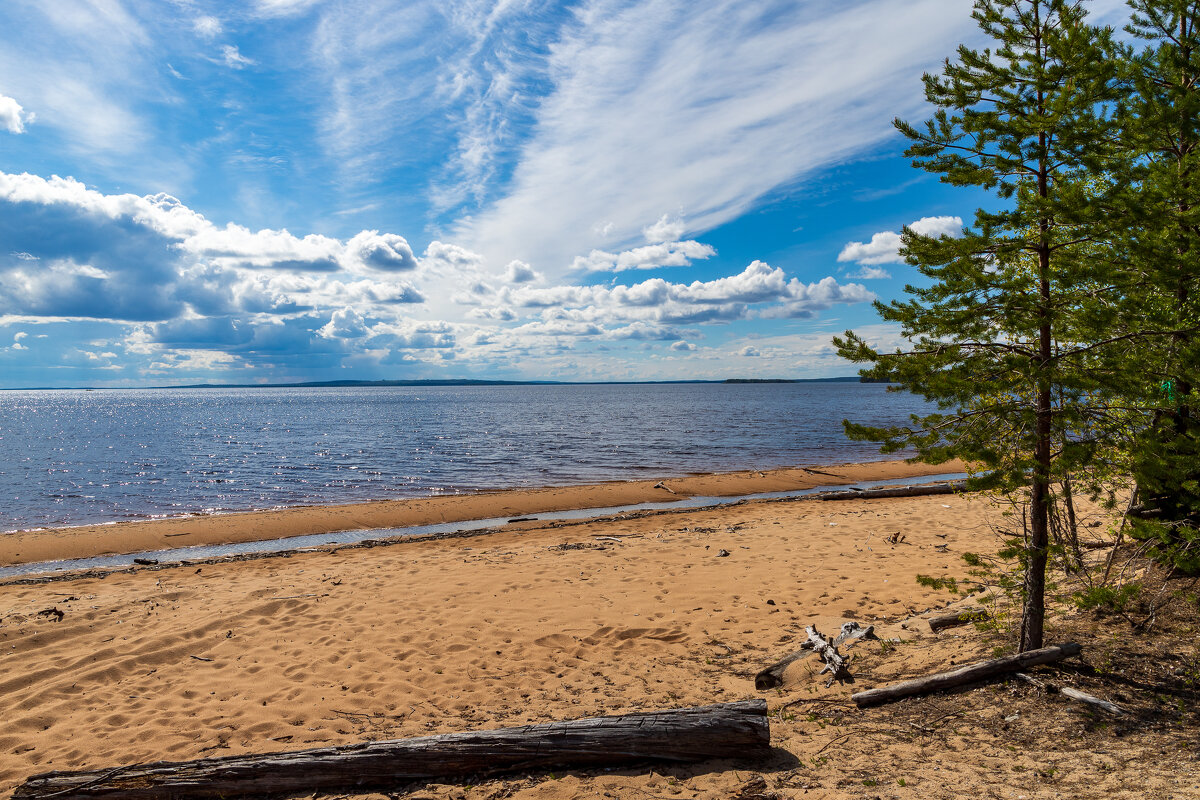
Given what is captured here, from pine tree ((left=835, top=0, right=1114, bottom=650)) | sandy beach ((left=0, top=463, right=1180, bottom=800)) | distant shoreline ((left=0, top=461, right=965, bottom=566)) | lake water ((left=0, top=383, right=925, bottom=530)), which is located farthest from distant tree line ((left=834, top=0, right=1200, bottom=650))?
lake water ((left=0, top=383, right=925, bottom=530))

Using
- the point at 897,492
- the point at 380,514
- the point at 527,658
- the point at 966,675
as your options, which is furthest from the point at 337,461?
the point at 966,675

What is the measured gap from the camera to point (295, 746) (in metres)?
6.02

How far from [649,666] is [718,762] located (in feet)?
8.83

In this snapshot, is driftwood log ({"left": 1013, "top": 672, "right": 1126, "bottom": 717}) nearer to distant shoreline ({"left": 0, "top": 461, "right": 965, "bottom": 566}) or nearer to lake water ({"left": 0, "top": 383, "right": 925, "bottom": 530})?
distant shoreline ({"left": 0, "top": 461, "right": 965, "bottom": 566})

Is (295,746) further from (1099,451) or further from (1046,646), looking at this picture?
(1099,451)

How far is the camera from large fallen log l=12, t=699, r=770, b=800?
16.6ft

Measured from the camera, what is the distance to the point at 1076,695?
514 centimetres

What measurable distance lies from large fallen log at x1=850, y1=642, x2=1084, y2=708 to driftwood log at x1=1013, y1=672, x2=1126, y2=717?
0.46 ft

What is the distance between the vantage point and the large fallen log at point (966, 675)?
5.63m

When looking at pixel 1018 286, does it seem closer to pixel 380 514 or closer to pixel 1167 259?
pixel 1167 259

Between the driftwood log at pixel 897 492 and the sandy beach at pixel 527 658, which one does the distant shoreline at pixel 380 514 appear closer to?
the driftwood log at pixel 897 492

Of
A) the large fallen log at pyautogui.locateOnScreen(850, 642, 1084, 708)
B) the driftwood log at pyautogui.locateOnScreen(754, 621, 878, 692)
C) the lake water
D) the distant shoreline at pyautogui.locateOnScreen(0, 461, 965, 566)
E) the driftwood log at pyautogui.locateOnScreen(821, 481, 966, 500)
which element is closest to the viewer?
the large fallen log at pyautogui.locateOnScreen(850, 642, 1084, 708)

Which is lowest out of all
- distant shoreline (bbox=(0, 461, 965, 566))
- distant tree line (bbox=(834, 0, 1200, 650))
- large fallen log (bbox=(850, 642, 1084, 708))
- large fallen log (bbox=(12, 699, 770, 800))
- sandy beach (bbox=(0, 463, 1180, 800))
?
distant shoreline (bbox=(0, 461, 965, 566))

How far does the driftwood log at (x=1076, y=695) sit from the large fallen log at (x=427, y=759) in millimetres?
2656
